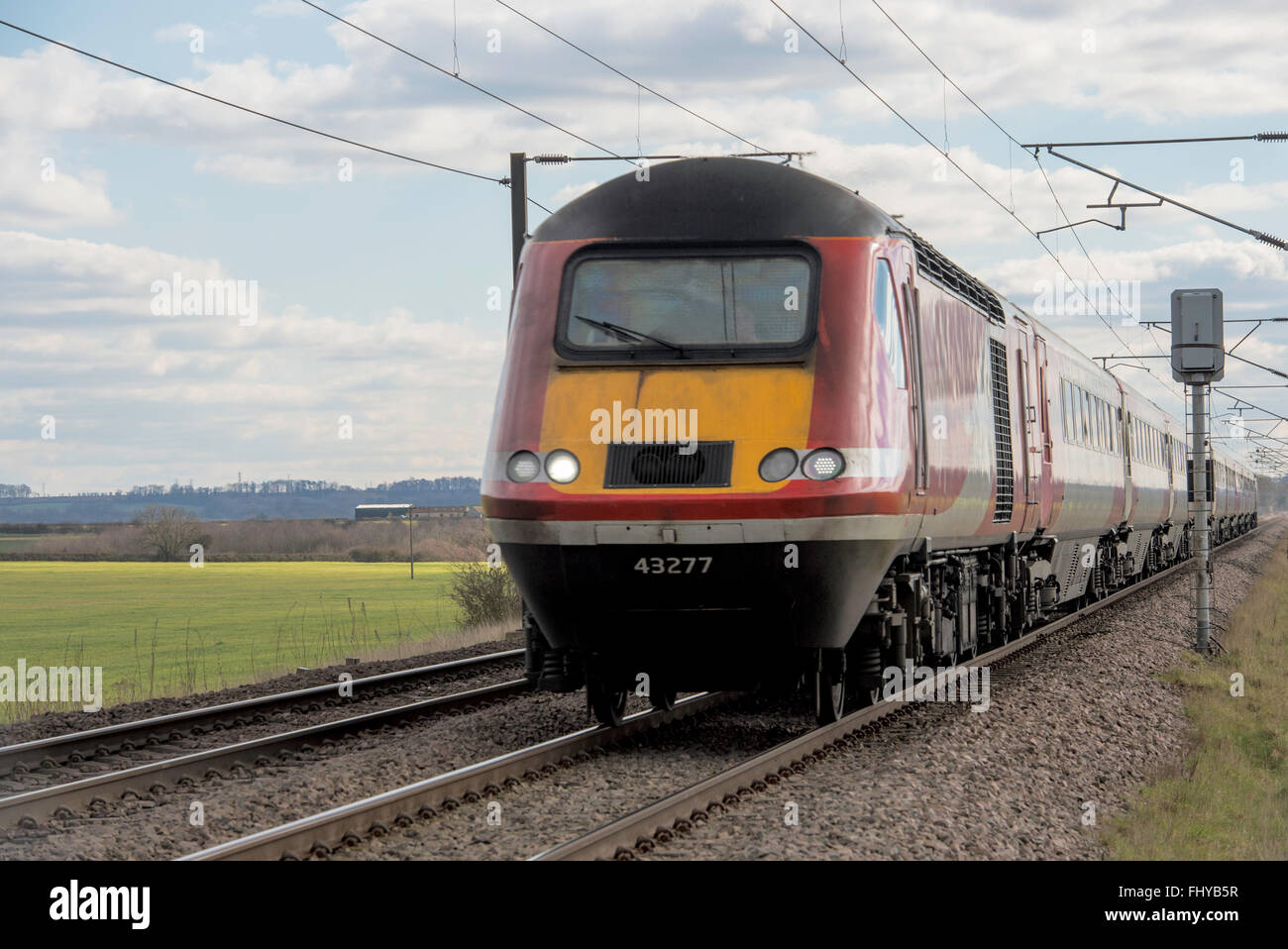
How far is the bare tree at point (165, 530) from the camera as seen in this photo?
281ft

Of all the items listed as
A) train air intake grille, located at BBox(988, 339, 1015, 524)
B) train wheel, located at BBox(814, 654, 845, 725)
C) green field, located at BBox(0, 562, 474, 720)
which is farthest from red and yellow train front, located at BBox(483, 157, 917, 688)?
green field, located at BBox(0, 562, 474, 720)

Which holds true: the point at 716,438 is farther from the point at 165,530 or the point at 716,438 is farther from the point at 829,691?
the point at 165,530

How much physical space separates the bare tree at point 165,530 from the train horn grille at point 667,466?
8068cm

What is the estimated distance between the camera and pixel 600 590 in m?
9.22

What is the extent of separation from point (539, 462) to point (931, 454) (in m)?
3.05

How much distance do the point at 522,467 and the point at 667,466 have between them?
0.93 m

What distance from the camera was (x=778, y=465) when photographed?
898cm

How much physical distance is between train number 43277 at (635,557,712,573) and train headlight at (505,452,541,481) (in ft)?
2.86

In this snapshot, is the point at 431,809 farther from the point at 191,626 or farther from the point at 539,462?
the point at 191,626

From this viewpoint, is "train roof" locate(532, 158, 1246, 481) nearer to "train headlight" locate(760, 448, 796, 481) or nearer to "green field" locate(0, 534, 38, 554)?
"train headlight" locate(760, 448, 796, 481)

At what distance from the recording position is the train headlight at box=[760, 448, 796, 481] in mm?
8961

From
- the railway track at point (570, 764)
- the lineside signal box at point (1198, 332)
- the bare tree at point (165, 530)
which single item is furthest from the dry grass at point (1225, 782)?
the bare tree at point (165, 530)

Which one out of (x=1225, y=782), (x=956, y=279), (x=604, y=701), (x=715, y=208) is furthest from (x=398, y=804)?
(x=956, y=279)
